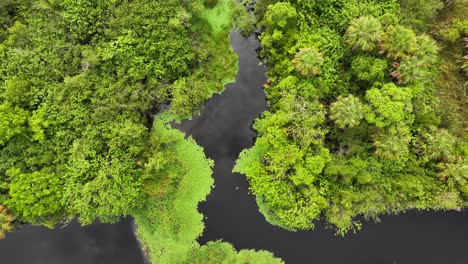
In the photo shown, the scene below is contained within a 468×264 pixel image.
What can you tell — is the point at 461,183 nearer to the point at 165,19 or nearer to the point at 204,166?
the point at 204,166

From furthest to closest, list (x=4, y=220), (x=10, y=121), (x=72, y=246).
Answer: (x=72, y=246) → (x=4, y=220) → (x=10, y=121)

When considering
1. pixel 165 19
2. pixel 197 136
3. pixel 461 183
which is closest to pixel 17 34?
pixel 165 19

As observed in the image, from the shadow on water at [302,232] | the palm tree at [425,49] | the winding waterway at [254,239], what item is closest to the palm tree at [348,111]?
the palm tree at [425,49]

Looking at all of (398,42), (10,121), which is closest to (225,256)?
(10,121)

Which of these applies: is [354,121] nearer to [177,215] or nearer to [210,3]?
[177,215]

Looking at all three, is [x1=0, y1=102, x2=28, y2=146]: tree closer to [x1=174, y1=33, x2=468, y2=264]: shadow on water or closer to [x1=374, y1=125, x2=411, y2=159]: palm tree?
[x1=174, y1=33, x2=468, y2=264]: shadow on water

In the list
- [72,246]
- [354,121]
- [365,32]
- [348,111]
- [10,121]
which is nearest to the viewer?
[10,121]
